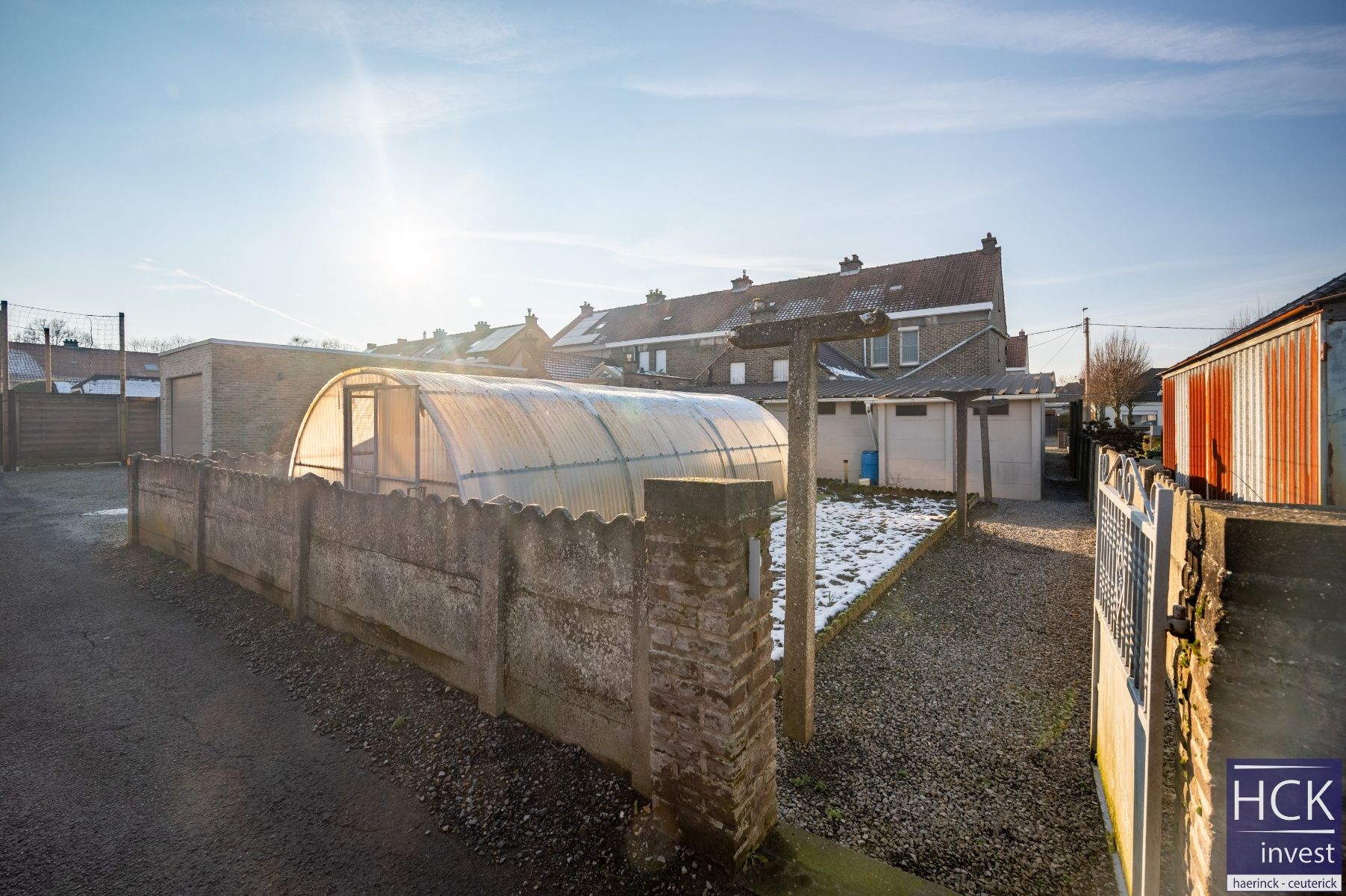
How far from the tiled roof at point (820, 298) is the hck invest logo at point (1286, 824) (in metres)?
18.8

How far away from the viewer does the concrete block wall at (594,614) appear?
9.16ft

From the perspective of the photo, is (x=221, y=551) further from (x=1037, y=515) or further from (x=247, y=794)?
(x=1037, y=515)

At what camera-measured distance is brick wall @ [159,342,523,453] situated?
16938 millimetres

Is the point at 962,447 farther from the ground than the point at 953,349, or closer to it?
closer to it

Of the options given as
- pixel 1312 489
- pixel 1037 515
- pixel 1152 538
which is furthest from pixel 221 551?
pixel 1037 515

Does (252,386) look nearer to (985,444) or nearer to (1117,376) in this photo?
(985,444)

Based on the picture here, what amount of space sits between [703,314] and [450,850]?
28701mm

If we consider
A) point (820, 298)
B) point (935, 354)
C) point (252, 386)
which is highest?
point (820, 298)

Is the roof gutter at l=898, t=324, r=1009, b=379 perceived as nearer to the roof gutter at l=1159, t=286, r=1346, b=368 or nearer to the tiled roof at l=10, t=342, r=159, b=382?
the roof gutter at l=1159, t=286, r=1346, b=368

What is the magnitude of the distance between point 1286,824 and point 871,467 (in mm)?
14582

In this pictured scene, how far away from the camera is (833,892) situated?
263 cm

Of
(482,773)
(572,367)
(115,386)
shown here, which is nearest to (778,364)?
(572,367)

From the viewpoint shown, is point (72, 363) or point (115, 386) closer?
point (115, 386)

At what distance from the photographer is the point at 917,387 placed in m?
15.2
